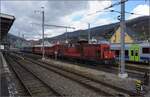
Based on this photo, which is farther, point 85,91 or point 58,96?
point 85,91

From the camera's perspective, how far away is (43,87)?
704 inches

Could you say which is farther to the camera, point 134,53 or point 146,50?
point 134,53

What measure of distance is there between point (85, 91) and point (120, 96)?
101 inches

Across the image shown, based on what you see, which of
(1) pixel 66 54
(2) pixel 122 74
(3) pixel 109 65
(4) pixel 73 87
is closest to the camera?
(4) pixel 73 87

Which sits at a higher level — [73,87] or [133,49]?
[133,49]

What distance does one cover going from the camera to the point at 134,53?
3778cm

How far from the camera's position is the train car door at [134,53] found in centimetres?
3694

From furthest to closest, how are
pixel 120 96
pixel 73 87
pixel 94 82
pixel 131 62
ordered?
pixel 131 62 → pixel 94 82 → pixel 73 87 → pixel 120 96

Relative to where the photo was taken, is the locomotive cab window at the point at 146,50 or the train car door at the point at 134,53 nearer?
the locomotive cab window at the point at 146,50

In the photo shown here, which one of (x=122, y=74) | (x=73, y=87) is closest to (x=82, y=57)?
(x=122, y=74)

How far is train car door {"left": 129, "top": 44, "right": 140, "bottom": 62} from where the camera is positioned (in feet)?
121

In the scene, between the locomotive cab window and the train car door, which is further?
the train car door

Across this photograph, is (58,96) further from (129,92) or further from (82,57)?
(82,57)

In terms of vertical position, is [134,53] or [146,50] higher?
[146,50]
